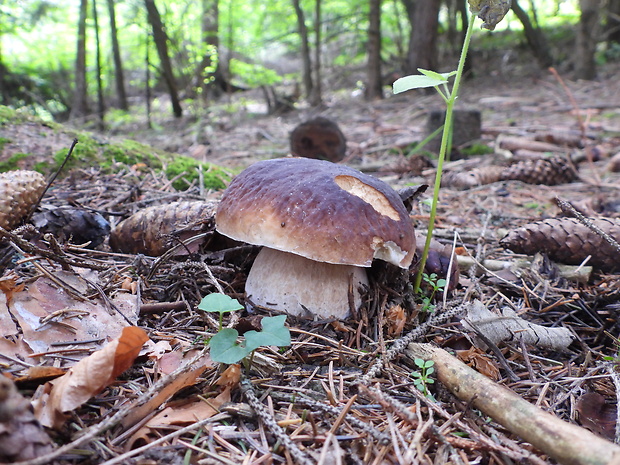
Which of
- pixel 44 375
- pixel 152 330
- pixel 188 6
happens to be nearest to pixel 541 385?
pixel 152 330

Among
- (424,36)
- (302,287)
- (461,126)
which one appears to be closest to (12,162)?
(302,287)

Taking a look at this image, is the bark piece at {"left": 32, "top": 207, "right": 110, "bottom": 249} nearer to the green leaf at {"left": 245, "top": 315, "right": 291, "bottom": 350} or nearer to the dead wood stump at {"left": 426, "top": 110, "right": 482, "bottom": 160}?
the green leaf at {"left": 245, "top": 315, "right": 291, "bottom": 350}

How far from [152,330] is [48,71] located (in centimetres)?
1285

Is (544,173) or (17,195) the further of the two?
(544,173)

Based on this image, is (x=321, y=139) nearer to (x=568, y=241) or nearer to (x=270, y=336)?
(x=568, y=241)

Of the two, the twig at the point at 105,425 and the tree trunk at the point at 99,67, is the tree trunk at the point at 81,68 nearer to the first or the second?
the tree trunk at the point at 99,67

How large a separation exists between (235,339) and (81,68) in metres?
9.55

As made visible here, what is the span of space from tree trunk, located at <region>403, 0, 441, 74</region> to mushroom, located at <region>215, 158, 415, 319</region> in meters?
8.50

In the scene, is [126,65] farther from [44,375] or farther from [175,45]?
[44,375]

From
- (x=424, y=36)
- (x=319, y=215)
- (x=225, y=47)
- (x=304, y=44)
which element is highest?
(x=225, y=47)

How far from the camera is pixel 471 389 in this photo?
4.27 ft

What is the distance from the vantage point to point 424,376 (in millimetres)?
1447

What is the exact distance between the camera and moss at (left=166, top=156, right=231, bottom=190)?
10.4 feet

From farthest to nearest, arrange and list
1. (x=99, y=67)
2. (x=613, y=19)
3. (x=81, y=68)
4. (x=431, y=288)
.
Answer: (x=613, y=19), (x=81, y=68), (x=99, y=67), (x=431, y=288)
